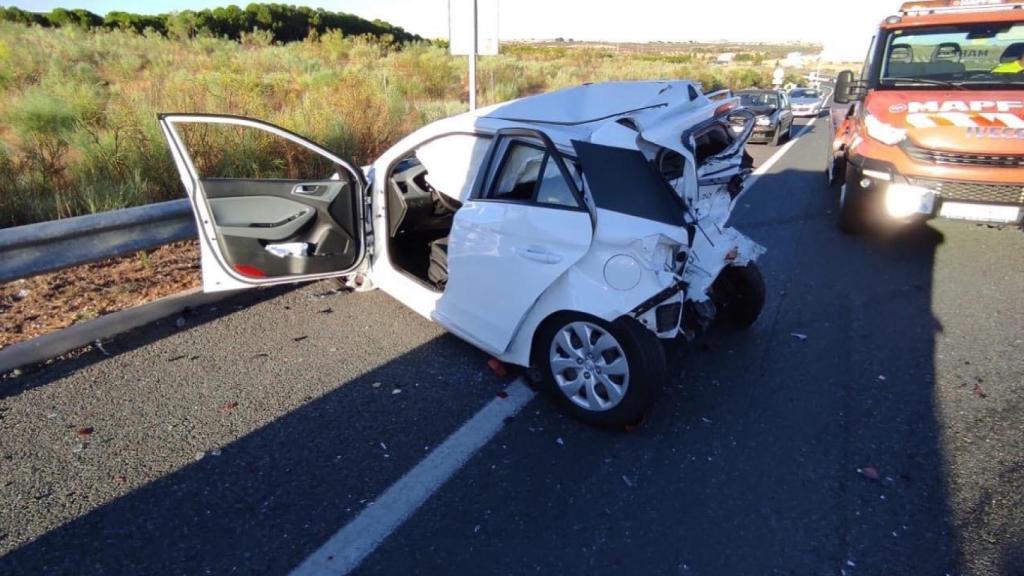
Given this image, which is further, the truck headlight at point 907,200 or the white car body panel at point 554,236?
the truck headlight at point 907,200

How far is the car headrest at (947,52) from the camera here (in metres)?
6.39

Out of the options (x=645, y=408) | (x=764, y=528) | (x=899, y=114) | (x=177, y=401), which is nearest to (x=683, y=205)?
(x=645, y=408)

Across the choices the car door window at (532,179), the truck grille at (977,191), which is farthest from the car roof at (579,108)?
the truck grille at (977,191)

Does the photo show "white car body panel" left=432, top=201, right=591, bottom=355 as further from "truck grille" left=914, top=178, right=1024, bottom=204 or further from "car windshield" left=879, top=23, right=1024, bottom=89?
"car windshield" left=879, top=23, right=1024, bottom=89

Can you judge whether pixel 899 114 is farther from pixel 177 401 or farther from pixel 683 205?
pixel 177 401

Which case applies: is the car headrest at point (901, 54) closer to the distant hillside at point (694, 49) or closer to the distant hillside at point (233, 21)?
the distant hillside at point (233, 21)

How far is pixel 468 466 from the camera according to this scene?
2.86 m

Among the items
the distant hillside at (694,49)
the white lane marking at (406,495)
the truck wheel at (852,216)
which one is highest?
the distant hillside at (694,49)

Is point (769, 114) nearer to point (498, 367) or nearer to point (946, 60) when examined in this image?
point (946, 60)

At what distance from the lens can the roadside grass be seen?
5.67 metres

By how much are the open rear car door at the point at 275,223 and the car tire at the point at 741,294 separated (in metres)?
2.51

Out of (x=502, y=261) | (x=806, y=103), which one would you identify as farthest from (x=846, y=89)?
(x=806, y=103)

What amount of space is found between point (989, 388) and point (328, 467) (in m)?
3.71

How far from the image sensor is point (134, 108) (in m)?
7.50
